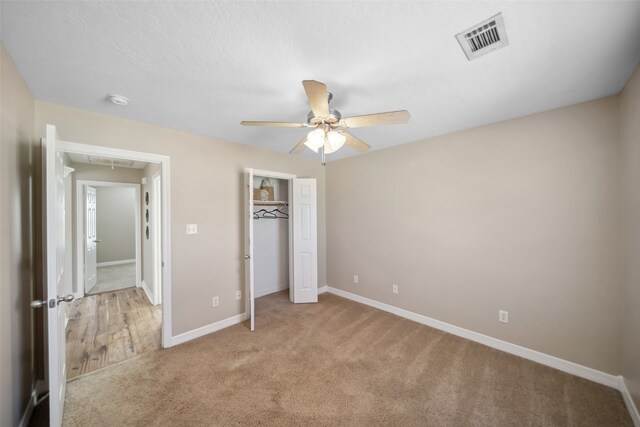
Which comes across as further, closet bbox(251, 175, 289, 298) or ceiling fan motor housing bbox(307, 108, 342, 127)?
closet bbox(251, 175, 289, 298)

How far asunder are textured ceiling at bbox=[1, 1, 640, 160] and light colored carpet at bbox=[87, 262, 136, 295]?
411 centimetres

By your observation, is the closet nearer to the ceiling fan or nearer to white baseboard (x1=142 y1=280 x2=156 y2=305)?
white baseboard (x1=142 y1=280 x2=156 y2=305)

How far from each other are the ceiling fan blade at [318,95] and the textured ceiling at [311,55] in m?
0.27

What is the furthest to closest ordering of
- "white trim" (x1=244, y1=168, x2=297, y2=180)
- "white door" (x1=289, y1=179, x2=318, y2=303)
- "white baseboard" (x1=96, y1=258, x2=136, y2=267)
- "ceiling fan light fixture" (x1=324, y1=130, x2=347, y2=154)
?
"white baseboard" (x1=96, y1=258, x2=136, y2=267) < "white door" (x1=289, y1=179, x2=318, y2=303) < "white trim" (x1=244, y1=168, x2=297, y2=180) < "ceiling fan light fixture" (x1=324, y1=130, x2=347, y2=154)

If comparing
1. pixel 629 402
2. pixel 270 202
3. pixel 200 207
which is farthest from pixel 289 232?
pixel 629 402

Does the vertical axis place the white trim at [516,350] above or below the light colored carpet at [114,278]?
below

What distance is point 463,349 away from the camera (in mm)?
2598

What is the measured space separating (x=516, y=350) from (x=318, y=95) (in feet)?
10.2

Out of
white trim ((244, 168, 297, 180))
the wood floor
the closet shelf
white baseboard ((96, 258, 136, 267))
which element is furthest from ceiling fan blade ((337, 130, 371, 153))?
white baseboard ((96, 258, 136, 267))

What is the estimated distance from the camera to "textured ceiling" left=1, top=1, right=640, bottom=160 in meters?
1.17

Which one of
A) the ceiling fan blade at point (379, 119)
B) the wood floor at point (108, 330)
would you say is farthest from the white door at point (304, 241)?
the ceiling fan blade at point (379, 119)

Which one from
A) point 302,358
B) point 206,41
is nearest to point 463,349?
point 302,358

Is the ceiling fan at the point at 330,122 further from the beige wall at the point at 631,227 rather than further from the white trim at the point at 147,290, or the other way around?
the white trim at the point at 147,290

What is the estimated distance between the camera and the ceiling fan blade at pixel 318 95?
130cm
